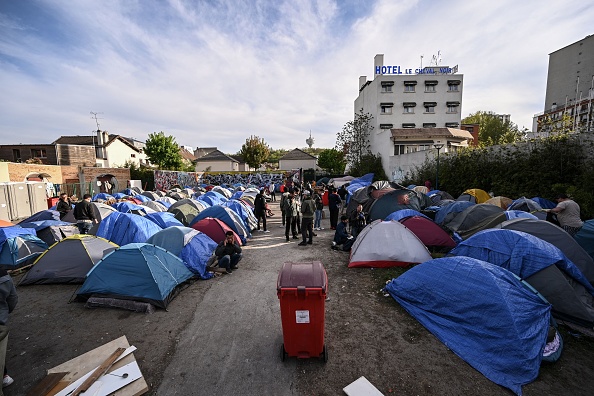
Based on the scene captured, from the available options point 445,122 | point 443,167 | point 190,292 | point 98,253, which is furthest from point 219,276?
point 445,122

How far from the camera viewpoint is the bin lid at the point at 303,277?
11.5 feet

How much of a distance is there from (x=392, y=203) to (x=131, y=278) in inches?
370

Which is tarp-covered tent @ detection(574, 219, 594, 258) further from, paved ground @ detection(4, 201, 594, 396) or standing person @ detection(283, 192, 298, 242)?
standing person @ detection(283, 192, 298, 242)

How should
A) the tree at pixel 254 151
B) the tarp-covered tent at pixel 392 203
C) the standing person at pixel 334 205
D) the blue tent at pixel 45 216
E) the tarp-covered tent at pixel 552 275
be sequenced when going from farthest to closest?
the tree at pixel 254 151 < the standing person at pixel 334 205 < the tarp-covered tent at pixel 392 203 < the blue tent at pixel 45 216 < the tarp-covered tent at pixel 552 275

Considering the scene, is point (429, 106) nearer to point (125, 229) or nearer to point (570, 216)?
point (570, 216)

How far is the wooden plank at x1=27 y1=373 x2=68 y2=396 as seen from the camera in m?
3.36

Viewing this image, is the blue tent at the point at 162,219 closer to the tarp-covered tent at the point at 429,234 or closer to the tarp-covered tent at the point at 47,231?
the tarp-covered tent at the point at 47,231

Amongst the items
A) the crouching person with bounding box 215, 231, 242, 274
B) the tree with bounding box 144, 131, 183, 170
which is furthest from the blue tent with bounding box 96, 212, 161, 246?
the tree with bounding box 144, 131, 183, 170

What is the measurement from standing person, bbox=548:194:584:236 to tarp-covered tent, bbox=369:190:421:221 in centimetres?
459

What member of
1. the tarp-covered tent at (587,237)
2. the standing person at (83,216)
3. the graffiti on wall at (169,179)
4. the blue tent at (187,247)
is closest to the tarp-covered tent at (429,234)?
the tarp-covered tent at (587,237)

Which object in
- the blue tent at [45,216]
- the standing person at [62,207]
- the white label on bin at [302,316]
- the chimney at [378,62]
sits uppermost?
the chimney at [378,62]

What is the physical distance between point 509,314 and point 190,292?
19.3ft

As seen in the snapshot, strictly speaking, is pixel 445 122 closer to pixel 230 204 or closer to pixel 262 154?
pixel 262 154

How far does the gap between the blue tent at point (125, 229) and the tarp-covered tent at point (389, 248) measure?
20.8ft
